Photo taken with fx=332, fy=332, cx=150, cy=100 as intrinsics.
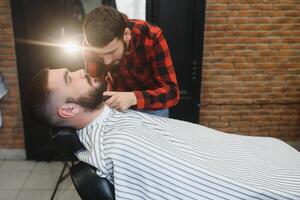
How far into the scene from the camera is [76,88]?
1.26 m

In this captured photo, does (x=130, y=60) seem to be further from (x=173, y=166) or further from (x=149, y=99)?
(x=173, y=166)

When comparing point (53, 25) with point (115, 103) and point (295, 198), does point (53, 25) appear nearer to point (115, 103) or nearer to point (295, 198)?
point (115, 103)

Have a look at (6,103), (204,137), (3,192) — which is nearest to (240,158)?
(204,137)

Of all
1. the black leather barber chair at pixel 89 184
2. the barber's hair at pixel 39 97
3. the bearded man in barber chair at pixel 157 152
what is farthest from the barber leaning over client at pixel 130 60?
the black leather barber chair at pixel 89 184

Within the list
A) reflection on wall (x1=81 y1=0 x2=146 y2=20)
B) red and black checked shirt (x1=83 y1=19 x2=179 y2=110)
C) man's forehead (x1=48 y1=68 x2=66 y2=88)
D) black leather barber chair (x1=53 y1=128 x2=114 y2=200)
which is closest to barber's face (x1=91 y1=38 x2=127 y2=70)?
red and black checked shirt (x1=83 y1=19 x2=179 y2=110)

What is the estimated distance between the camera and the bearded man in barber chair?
42.6 inches

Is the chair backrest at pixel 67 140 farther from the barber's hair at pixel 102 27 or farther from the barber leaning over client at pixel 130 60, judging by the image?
the barber's hair at pixel 102 27

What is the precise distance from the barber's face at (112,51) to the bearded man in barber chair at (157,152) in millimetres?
185

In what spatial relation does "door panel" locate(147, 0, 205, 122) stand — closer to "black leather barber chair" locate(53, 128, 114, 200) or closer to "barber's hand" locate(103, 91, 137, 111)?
"barber's hand" locate(103, 91, 137, 111)

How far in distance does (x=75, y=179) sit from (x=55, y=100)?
33cm

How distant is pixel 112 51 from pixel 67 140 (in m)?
0.45

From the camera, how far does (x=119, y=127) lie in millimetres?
1229

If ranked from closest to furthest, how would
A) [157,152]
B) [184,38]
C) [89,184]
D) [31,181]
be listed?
[89,184] → [157,152] → [31,181] → [184,38]

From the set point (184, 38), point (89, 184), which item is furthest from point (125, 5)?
point (89, 184)
